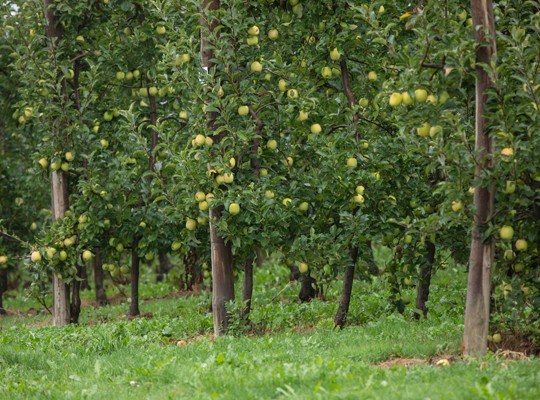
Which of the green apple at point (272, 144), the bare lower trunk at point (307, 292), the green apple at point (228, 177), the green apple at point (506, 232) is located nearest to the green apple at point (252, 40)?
the green apple at point (272, 144)

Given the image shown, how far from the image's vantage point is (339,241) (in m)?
8.62

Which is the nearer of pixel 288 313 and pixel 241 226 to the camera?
pixel 241 226

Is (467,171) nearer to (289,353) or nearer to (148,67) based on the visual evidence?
(289,353)

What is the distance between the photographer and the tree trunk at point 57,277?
1139 cm

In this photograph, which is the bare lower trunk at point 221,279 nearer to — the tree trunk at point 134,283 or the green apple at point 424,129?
the tree trunk at point 134,283

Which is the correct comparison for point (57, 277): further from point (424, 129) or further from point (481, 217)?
point (481, 217)

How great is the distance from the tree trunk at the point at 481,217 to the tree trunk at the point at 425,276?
239 centimetres

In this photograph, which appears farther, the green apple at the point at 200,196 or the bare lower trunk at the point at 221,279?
the bare lower trunk at the point at 221,279

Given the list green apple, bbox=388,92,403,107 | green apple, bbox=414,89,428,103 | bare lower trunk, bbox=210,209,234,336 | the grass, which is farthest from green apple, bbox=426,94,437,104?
bare lower trunk, bbox=210,209,234,336

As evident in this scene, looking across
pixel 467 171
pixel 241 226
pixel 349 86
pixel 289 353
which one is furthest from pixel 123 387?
pixel 349 86

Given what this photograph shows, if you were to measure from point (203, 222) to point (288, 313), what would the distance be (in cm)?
173

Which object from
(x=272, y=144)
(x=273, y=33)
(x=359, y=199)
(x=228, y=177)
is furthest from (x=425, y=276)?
(x=273, y=33)

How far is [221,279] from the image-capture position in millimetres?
9070

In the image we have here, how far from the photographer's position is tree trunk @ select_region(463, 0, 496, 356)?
6.38 meters
